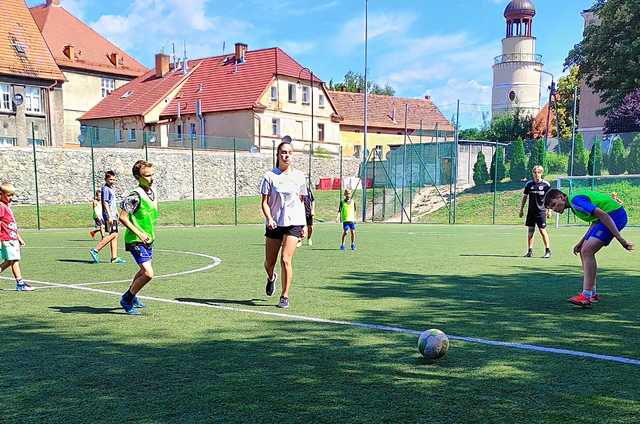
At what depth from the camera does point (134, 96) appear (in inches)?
2216

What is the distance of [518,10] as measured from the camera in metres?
84.4

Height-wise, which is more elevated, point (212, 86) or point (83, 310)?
point (212, 86)

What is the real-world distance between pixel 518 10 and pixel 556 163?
186ft

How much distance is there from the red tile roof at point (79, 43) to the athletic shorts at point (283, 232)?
56859mm

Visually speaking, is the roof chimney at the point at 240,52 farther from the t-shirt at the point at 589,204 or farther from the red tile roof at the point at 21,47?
the t-shirt at the point at 589,204

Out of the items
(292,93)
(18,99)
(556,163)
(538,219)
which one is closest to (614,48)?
(556,163)

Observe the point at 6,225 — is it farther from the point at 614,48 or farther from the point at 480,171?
the point at 614,48

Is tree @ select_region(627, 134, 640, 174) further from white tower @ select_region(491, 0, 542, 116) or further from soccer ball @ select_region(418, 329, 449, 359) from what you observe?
white tower @ select_region(491, 0, 542, 116)

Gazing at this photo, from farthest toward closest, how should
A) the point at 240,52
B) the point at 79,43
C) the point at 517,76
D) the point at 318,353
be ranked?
1. the point at 517,76
2. the point at 79,43
3. the point at 240,52
4. the point at 318,353

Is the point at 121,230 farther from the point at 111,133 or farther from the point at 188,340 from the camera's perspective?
the point at 188,340

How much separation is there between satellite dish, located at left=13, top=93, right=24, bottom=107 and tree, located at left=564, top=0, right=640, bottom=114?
1478 inches

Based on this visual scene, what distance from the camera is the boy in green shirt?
6859mm

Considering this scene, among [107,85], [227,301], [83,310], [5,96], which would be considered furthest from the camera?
[107,85]

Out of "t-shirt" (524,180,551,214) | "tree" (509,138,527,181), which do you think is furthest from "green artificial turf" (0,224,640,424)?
"tree" (509,138,527,181)
